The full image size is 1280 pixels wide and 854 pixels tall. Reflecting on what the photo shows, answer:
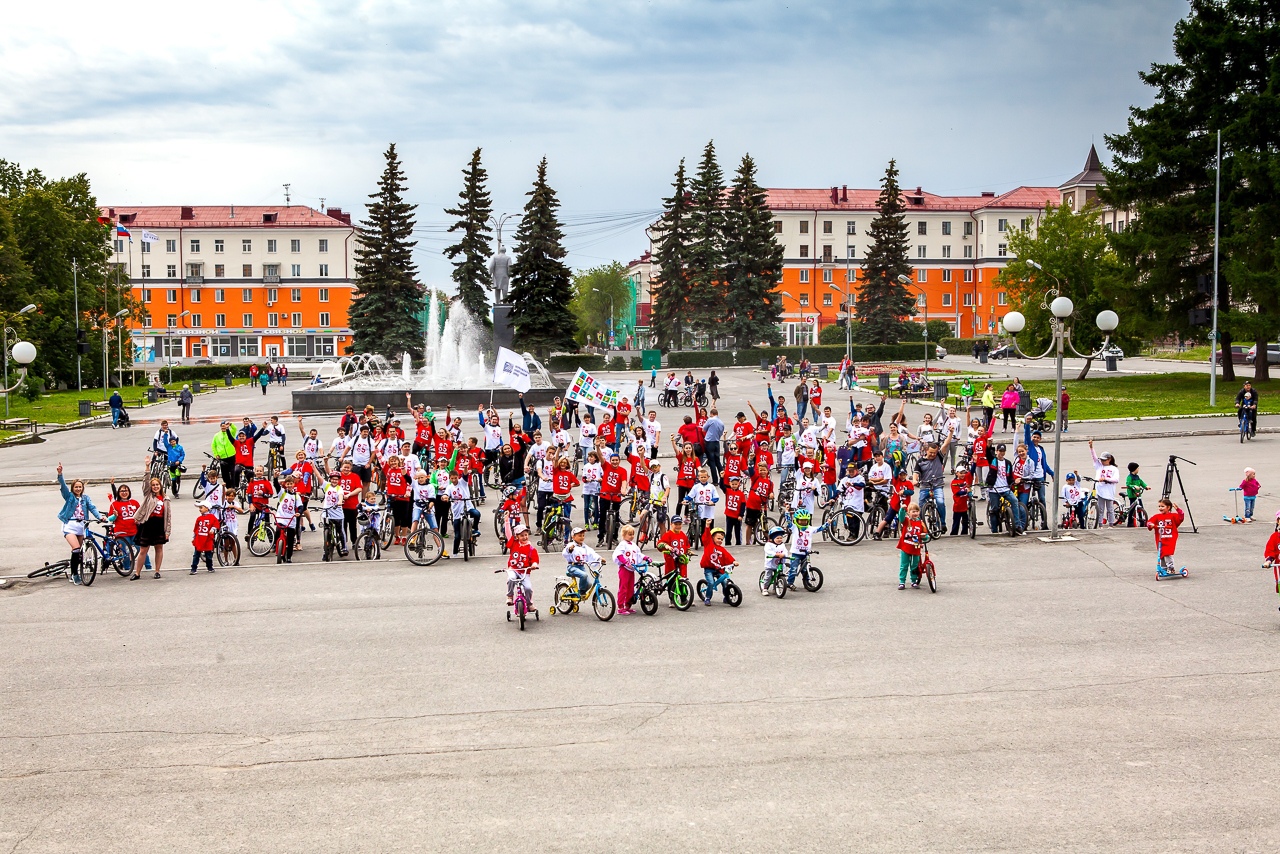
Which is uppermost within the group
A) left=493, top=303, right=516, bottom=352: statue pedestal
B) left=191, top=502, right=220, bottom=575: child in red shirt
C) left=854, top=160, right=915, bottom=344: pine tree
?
left=854, top=160, right=915, bottom=344: pine tree

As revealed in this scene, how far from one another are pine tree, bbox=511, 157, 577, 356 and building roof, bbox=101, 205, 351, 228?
45.7 meters

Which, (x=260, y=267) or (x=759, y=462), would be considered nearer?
(x=759, y=462)

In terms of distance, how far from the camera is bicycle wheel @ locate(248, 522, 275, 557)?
18.9m

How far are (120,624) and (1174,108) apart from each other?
48877 millimetres

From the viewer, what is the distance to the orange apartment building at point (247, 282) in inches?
4446

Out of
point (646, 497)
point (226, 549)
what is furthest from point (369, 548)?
point (646, 497)

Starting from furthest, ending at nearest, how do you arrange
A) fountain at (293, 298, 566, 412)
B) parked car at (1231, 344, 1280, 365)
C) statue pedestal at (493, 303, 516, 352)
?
parked car at (1231, 344, 1280, 365), statue pedestal at (493, 303, 516, 352), fountain at (293, 298, 566, 412)

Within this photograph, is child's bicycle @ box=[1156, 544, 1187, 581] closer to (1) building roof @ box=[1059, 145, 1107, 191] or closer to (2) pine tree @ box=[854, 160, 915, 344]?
(2) pine tree @ box=[854, 160, 915, 344]

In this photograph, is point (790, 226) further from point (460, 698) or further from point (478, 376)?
point (460, 698)

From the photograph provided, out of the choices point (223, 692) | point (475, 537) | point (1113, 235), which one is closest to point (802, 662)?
point (223, 692)

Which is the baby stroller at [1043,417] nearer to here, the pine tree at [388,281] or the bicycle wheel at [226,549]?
the bicycle wheel at [226,549]

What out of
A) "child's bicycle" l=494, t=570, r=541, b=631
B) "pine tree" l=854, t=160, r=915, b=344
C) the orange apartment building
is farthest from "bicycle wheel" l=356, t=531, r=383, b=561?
the orange apartment building

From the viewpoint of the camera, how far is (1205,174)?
48000 mm

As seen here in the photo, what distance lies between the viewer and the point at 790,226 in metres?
114
